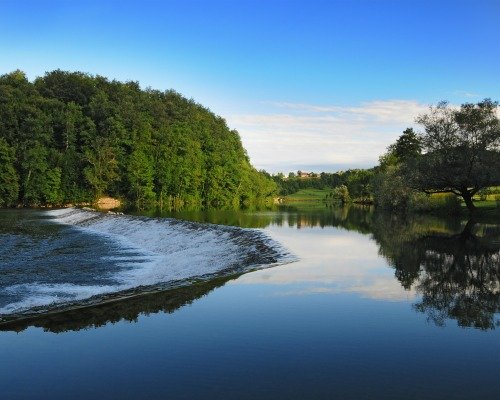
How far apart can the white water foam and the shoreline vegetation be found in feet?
97.0

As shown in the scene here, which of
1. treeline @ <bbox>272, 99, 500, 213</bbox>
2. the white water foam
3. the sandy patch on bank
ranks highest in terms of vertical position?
treeline @ <bbox>272, 99, 500, 213</bbox>

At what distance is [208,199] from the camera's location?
103 m

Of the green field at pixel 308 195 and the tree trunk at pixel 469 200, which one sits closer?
the tree trunk at pixel 469 200

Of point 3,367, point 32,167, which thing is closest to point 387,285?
point 3,367

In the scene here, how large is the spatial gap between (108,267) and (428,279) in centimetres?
1354

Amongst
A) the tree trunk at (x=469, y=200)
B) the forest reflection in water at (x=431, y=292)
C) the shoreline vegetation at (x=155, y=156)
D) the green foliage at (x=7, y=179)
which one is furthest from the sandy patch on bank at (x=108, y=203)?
the forest reflection in water at (x=431, y=292)

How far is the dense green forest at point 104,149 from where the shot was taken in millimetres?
77250

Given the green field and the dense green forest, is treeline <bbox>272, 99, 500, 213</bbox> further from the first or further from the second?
the green field

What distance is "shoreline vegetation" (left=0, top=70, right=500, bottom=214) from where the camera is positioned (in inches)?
1932

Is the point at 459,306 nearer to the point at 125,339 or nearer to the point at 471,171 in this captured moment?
the point at 125,339

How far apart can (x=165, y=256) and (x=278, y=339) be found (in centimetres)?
1580

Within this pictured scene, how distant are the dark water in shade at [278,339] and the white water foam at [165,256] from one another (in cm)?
113

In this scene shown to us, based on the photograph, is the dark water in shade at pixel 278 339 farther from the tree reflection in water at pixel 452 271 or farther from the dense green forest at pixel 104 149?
the dense green forest at pixel 104 149

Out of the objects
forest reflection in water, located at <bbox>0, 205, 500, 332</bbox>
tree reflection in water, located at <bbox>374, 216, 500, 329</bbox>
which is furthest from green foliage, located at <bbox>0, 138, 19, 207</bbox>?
forest reflection in water, located at <bbox>0, 205, 500, 332</bbox>
